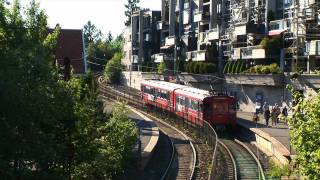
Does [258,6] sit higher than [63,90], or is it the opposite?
[258,6]

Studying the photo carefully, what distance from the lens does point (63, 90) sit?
13.8 metres

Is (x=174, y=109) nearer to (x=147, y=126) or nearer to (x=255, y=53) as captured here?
(x=147, y=126)

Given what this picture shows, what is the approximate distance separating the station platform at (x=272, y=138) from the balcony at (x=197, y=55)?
83.6 ft

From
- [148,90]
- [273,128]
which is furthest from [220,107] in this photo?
[148,90]

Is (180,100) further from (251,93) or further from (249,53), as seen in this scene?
(249,53)

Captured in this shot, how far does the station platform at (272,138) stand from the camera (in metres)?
27.3

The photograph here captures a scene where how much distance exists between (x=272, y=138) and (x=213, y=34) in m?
36.8

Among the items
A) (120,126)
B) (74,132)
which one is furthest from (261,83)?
(74,132)

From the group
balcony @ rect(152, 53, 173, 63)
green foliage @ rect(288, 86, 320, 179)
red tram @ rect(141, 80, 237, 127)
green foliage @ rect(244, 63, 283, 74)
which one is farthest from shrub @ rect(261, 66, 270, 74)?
green foliage @ rect(288, 86, 320, 179)

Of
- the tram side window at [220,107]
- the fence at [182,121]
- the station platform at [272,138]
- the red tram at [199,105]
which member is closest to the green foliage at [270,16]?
the red tram at [199,105]

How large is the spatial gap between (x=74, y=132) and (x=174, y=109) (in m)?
29.8

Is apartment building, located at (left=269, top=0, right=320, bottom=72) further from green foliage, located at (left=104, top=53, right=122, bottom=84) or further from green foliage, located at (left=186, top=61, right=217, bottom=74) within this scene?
green foliage, located at (left=104, top=53, right=122, bottom=84)

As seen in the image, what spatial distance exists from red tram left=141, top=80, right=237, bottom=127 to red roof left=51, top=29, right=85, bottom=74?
812 cm

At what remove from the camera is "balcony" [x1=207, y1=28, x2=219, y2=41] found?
65625mm
